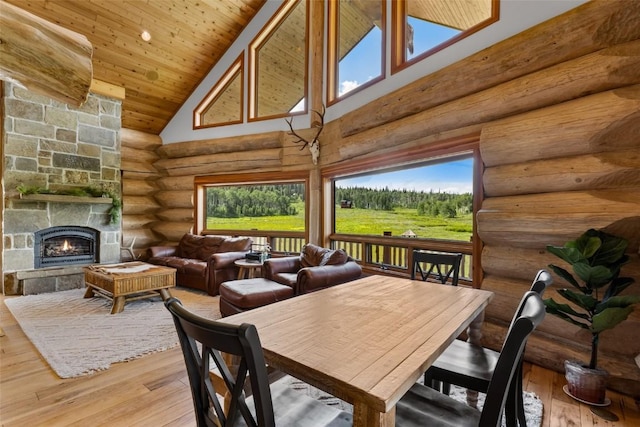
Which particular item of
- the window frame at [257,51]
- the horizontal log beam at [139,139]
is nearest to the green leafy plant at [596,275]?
the window frame at [257,51]

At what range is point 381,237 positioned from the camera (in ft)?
14.3

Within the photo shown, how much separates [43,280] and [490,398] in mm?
6297

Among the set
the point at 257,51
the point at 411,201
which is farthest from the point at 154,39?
the point at 411,201

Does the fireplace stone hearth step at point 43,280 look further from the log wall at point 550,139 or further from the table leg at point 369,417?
the table leg at point 369,417

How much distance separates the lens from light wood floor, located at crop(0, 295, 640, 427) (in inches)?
74.7

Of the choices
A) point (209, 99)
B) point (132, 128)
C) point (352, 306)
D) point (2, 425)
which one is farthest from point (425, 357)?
point (132, 128)

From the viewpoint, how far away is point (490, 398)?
975 millimetres

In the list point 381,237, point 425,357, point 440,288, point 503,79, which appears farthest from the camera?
point 381,237

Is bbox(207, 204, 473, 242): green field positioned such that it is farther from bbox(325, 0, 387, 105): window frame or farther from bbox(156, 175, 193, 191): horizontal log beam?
bbox(325, 0, 387, 105): window frame

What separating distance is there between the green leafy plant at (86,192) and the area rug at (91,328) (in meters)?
1.55

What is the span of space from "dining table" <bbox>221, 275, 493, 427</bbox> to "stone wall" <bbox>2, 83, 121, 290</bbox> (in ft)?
17.9

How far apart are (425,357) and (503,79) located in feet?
9.16

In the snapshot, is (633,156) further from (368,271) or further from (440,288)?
(368,271)

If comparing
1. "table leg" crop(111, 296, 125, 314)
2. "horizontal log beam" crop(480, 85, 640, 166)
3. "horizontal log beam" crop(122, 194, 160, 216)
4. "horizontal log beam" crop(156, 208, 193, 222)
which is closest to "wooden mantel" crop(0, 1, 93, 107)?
"table leg" crop(111, 296, 125, 314)
